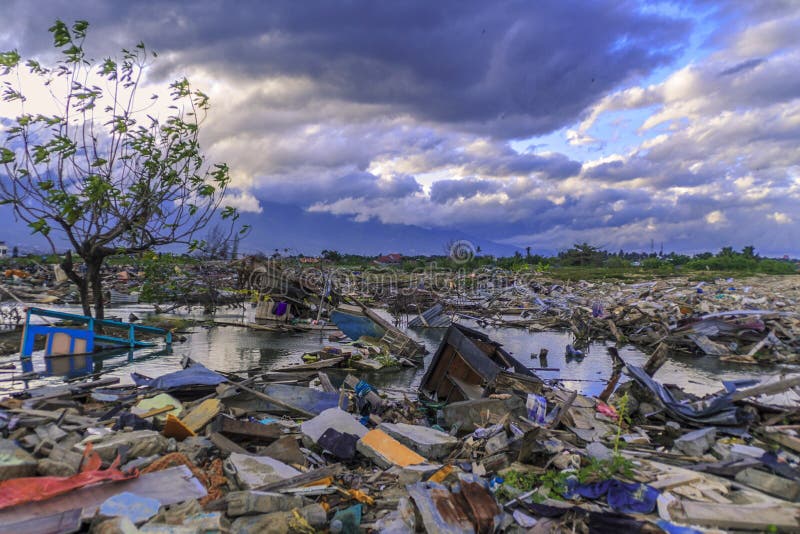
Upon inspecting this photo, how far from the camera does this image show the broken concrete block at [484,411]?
7227 mm

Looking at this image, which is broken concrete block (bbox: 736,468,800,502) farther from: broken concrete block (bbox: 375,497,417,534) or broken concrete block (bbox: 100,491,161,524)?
broken concrete block (bbox: 100,491,161,524)

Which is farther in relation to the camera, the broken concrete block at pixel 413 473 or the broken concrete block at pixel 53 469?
the broken concrete block at pixel 413 473

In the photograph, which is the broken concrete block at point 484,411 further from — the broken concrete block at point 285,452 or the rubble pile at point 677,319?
the rubble pile at point 677,319

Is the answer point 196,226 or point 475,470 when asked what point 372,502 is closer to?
point 475,470

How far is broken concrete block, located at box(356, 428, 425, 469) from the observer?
5615mm

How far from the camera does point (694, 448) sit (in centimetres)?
571

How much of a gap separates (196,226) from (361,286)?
23074 mm

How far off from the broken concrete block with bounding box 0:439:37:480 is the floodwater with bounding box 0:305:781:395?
18.1ft

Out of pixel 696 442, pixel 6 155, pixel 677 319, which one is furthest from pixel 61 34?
pixel 677 319

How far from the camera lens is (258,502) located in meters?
4.29

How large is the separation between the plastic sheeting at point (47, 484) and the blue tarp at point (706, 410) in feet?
22.2

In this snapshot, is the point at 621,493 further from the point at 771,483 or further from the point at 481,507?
the point at 771,483

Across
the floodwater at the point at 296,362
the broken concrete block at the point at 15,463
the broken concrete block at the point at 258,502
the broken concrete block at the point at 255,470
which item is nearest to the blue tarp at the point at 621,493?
the broken concrete block at the point at 258,502

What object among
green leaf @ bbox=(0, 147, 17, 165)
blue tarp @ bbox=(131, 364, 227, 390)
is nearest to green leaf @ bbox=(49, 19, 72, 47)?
green leaf @ bbox=(0, 147, 17, 165)
